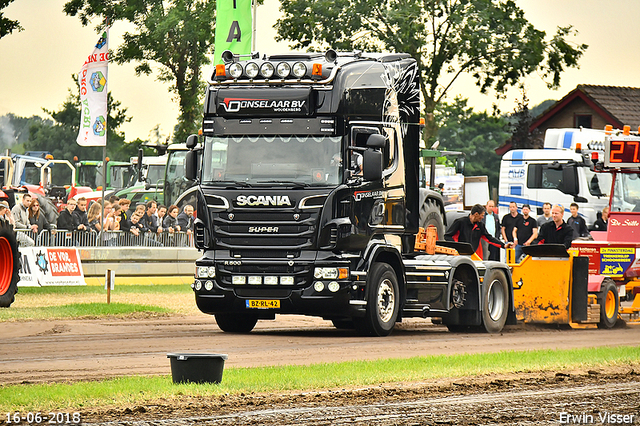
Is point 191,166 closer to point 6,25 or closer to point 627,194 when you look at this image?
point 627,194

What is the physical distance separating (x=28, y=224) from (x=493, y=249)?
9.70 m

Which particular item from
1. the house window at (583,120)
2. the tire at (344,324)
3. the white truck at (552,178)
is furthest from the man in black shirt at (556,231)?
the house window at (583,120)

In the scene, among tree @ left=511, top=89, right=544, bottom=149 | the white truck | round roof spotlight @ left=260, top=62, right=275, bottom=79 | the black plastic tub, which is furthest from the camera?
tree @ left=511, top=89, right=544, bottom=149

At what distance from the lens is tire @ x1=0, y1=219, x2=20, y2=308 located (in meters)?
19.0

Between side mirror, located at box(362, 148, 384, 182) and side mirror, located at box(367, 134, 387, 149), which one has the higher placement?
side mirror, located at box(367, 134, 387, 149)

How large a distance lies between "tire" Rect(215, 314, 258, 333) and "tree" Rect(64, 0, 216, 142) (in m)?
31.3

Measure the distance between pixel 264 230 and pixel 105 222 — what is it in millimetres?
12412

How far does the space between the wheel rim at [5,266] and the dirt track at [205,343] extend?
211cm

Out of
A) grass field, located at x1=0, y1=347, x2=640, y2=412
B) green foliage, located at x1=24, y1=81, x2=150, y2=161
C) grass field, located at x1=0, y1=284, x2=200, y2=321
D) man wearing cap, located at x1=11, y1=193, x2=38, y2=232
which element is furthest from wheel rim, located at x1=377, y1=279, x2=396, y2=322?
green foliage, located at x1=24, y1=81, x2=150, y2=161

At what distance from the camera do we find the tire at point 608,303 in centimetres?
1830

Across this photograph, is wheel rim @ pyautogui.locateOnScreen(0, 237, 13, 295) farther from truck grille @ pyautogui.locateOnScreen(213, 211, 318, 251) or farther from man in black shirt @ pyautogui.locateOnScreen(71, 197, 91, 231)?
man in black shirt @ pyautogui.locateOnScreen(71, 197, 91, 231)

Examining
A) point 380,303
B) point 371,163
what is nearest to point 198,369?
point 371,163

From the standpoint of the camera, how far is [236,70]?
15914 mm

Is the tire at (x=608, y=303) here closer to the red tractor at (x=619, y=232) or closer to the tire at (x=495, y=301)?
the red tractor at (x=619, y=232)
